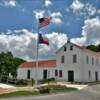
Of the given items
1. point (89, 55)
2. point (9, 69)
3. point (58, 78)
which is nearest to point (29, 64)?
point (9, 69)

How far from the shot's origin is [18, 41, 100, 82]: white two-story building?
5216 cm

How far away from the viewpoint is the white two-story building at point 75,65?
52.2 metres

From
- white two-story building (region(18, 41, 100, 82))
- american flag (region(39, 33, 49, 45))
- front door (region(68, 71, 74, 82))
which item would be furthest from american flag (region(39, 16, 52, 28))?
front door (region(68, 71, 74, 82))

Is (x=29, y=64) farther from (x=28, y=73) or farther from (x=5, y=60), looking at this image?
(x=5, y=60)

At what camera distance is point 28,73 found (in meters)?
65.2

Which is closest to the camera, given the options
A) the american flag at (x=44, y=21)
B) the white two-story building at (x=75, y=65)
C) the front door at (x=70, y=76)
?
the american flag at (x=44, y=21)

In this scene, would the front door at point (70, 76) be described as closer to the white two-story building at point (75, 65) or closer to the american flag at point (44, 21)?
the white two-story building at point (75, 65)

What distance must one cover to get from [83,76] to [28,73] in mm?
17358

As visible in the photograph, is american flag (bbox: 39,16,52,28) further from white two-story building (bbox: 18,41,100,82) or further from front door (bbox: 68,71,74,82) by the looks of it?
front door (bbox: 68,71,74,82)

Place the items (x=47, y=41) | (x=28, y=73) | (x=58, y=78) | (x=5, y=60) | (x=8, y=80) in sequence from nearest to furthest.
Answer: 1. (x=47, y=41)
2. (x=8, y=80)
3. (x=58, y=78)
4. (x=28, y=73)
5. (x=5, y=60)

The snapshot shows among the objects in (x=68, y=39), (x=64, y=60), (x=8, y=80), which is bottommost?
(x=8, y=80)

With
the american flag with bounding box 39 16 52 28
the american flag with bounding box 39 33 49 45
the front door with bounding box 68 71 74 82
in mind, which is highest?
the american flag with bounding box 39 16 52 28

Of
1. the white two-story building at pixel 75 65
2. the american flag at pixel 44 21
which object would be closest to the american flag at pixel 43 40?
the american flag at pixel 44 21

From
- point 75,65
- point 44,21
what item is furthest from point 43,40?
point 75,65
